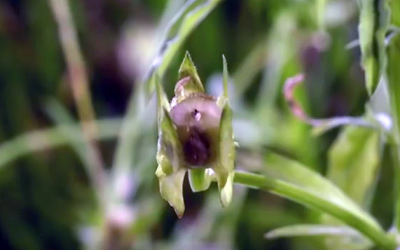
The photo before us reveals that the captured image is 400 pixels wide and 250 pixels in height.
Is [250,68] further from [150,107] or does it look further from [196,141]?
[196,141]

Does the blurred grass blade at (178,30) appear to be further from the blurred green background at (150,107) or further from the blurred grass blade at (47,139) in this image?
the blurred grass blade at (47,139)

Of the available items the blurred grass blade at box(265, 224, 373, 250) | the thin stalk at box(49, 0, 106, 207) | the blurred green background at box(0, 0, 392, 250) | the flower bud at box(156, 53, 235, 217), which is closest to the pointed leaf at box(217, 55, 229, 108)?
the flower bud at box(156, 53, 235, 217)

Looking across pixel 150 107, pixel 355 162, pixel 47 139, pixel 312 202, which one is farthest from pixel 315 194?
pixel 47 139

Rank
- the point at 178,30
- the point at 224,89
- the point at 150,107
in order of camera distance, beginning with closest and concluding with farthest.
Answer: the point at 224,89
the point at 178,30
the point at 150,107

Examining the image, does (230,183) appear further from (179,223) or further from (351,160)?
(179,223)

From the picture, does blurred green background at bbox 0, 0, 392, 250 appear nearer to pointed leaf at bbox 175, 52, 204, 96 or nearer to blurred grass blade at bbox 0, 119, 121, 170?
blurred grass blade at bbox 0, 119, 121, 170

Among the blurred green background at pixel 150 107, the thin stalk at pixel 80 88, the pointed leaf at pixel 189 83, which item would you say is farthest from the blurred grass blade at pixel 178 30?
the thin stalk at pixel 80 88

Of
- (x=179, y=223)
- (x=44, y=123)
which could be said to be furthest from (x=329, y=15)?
(x=44, y=123)
